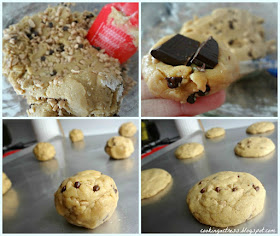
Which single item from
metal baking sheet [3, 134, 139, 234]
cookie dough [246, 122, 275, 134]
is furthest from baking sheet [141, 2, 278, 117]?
metal baking sheet [3, 134, 139, 234]

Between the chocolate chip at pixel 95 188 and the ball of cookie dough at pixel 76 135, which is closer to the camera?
the chocolate chip at pixel 95 188

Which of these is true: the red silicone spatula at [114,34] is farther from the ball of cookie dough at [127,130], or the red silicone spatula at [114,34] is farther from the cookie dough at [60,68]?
the ball of cookie dough at [127,130]

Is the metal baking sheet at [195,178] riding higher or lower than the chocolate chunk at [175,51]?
lower

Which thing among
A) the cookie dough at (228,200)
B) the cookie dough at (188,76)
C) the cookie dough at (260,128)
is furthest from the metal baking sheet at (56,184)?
the cookie dough at (260,128)

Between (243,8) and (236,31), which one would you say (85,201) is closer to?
(236,31)

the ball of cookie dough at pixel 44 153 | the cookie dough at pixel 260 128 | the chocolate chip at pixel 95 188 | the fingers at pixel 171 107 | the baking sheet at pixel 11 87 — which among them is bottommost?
the ball of cookie dough at pixel 44 153

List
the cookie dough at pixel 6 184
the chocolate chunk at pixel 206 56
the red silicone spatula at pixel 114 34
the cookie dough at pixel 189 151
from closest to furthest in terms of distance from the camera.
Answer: the chocolate chunk at pixel 206 56, the red silicone spatula at pixel 114 34, the cookie dough at pixel 6 184, the cookie dough at pixel 189 151
